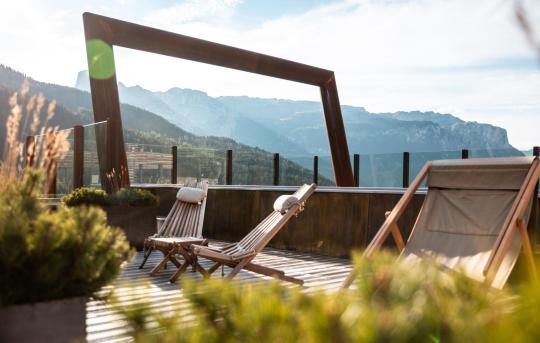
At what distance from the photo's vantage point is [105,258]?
177cm

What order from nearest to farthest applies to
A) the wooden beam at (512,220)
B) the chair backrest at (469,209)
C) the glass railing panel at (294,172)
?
the wooden beam at (512,220) < the chair backrest at (469,209) < the glass railing panel at (294,172)


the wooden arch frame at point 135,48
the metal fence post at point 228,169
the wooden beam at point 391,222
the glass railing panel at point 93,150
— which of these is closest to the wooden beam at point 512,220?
the wooden beam at point 391,222

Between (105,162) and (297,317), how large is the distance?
6426 mm

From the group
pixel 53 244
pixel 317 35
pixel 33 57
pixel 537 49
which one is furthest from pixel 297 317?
pixel 317 35

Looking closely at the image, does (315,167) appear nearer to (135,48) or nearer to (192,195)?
(135,48)

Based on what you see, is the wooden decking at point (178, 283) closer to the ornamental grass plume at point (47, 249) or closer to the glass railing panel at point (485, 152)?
the ornamental grass plume at point (47, 249)

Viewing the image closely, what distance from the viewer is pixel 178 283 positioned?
14.8ft

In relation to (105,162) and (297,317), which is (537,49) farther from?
(105,162)

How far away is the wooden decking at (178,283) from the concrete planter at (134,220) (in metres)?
0.21

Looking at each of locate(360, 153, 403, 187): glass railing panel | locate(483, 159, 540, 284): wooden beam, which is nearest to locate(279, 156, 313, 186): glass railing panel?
locate(360, 153, 403, 187): glass railing panel

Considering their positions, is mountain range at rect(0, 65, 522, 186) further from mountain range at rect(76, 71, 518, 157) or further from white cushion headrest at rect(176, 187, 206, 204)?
white cushion headrest at rect(176, 187, 206, 204)

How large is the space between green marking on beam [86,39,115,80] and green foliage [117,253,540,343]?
652cm

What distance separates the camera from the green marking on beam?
682cm

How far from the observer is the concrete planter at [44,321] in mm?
1694
